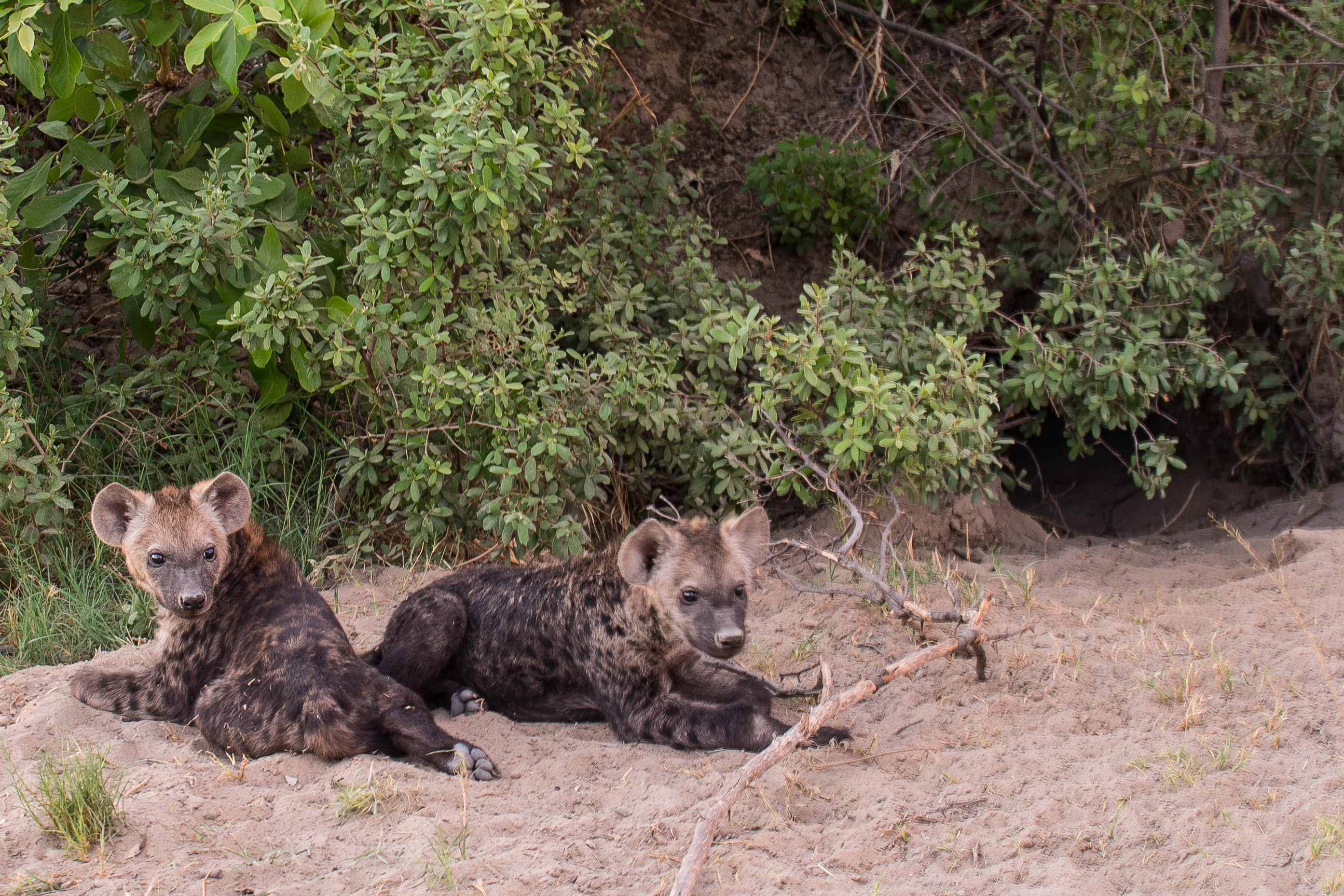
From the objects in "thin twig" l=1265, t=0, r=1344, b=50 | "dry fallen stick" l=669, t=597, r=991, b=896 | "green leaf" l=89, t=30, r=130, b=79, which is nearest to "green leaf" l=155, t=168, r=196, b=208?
"green leaf" l=89, t=30, r=130, b=79

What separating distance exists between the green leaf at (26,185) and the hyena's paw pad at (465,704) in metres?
3.13

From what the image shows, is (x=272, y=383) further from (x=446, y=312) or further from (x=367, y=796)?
(x=367, y=796)

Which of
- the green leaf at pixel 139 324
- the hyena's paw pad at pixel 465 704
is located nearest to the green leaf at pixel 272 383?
the green leaf at pixel 139 324

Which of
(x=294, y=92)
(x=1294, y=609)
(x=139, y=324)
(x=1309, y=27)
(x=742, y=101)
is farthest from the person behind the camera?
(x=742, y=101)

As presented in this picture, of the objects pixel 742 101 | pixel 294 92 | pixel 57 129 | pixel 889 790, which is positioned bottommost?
pixel 889 790

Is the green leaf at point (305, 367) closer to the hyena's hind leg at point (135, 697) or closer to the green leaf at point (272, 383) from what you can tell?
the green leaf at point (272, 383)

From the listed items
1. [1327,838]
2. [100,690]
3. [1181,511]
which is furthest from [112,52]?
[1181,511]

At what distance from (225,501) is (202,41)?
1799 mm

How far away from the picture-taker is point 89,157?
531 cm

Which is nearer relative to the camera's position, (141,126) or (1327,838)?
(1327,838)

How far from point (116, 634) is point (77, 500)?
1.02 m

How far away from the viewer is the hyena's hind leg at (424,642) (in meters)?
4.35

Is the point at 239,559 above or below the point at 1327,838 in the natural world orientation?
below

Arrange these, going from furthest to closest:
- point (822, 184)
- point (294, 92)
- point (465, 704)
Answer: point (822, 184) → point (294, 92) → point (465, 704)
